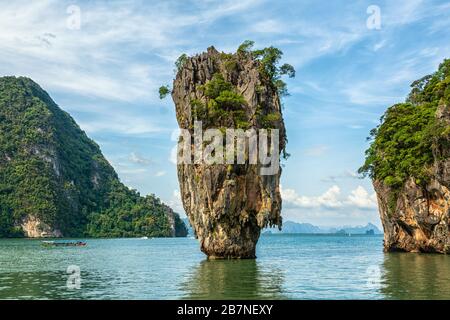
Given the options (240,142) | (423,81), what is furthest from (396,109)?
(240,142)

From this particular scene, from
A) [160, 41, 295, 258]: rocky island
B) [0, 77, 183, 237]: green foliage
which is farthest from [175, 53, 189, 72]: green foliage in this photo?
[0, 77, 183, 237]: green foliage

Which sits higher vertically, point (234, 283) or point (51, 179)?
point (51, 179)

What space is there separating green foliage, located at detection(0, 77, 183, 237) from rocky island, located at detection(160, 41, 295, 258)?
9274cm

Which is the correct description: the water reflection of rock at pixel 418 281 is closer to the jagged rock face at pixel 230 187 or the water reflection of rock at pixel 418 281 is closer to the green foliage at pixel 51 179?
the jagged rock face at pixel 230 187

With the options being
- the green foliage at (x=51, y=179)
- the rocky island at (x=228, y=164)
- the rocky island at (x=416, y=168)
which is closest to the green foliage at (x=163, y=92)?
the rocky island at (x=228, y=164)

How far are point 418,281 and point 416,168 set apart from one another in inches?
854

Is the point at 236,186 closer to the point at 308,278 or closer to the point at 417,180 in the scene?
the point at 308,278

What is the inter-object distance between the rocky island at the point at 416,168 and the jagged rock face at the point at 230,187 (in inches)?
482

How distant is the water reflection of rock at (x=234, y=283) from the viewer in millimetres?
20547

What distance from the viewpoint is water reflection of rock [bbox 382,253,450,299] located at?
19.9 metres

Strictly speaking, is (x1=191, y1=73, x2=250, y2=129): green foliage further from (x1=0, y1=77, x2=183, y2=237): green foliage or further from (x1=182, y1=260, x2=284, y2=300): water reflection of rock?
(x1=0, y1=77, x2=183, y2=237): green foliage

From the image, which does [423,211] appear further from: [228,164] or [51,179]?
[51,179]

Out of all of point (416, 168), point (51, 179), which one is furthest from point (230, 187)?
point (51, 179)

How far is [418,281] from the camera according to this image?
23.9 m
